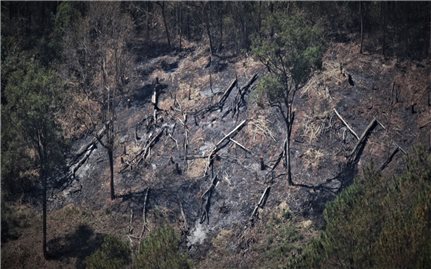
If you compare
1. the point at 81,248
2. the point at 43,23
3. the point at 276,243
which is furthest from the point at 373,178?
the point at 43,23

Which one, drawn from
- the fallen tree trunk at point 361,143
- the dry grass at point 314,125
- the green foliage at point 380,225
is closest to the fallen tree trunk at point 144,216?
the dry grass at point 314,125

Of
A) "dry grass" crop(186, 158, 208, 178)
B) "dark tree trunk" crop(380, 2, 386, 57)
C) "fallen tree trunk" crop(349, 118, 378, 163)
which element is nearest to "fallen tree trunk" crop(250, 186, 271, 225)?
"dry grass" crop(186, 158, 208, 178)

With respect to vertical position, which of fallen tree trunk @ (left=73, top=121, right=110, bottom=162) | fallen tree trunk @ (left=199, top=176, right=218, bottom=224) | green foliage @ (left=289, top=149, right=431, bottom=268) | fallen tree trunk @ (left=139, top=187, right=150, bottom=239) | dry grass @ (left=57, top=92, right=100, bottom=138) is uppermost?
green foliage @ (left=289, top=149, right=431, bottom=268)

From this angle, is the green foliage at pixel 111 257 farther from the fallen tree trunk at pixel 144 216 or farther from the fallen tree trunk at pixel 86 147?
the fallen tree trunk at pixel 86 147

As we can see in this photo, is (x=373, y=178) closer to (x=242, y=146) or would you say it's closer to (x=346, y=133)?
(x=346, y=133)

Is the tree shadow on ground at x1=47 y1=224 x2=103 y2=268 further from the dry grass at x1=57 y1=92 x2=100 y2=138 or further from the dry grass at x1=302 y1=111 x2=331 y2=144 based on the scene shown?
the dry grass at x1=302 y1=111 x2=331 y2=144
